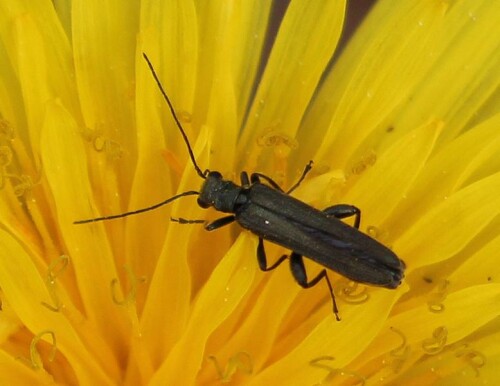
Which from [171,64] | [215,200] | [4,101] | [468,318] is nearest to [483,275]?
[468,318]

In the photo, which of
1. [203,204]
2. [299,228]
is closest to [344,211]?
[299,228]

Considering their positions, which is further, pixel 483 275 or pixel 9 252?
pixel 483 275

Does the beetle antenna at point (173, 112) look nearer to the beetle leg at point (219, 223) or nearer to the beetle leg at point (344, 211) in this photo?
the beetle leg at point (219, 223)

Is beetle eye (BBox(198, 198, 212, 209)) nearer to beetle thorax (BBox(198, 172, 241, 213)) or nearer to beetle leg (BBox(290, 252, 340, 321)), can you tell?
beetle thorax (BBox(198, 172, 241, 213))

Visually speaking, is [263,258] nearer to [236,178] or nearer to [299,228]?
[299,228]

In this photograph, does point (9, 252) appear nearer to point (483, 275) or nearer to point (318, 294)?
point (318, 294)

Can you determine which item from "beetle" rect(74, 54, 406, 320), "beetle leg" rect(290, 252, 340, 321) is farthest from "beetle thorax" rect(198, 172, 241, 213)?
"beetle leg" rect(290, 252, 340, 321)
